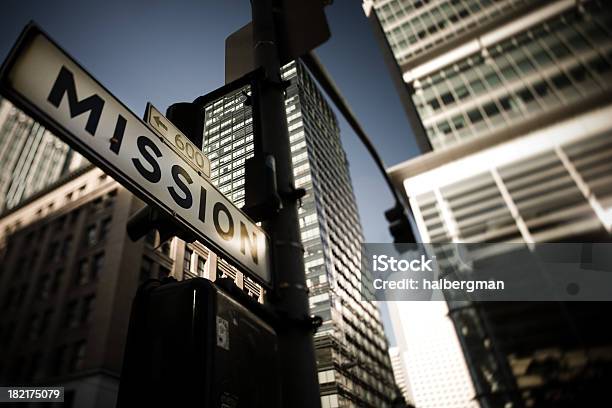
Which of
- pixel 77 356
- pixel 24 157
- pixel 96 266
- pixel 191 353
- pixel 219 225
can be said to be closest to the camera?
pixel 191 353

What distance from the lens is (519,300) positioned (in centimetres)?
3362

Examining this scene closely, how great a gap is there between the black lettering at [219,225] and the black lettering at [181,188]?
0.60 ft

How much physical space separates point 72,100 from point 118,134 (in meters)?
0.23

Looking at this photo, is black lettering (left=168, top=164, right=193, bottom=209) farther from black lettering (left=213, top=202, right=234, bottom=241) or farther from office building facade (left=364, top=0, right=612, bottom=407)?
office building facade (left=364, top=0, right=612, bottom=407)

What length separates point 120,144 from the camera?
5.45 feet

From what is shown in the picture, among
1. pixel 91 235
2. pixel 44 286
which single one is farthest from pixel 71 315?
pixel 91 235

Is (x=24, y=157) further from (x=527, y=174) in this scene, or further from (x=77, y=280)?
(x=527, y=174)

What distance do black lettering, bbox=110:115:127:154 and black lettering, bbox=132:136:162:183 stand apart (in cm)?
9

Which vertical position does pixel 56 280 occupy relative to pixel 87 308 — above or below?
above

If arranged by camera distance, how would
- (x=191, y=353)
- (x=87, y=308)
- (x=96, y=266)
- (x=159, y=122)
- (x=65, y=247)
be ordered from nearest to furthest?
(x=191, y=353) → (x=159, y=122) → (x=87, y=308) → (x=96, y=266) → (x=65, y=247)

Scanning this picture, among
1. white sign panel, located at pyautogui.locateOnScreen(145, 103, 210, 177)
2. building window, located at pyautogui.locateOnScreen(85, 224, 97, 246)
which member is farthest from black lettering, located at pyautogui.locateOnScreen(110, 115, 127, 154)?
building window, located at pyautogui.locateOnScreen(85, 224, 97, 246)

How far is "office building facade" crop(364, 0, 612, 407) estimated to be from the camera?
27.1 metres

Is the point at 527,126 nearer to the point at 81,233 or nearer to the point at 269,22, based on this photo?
the point at 269,22

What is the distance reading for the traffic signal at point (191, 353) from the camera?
1.31m
